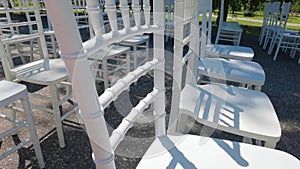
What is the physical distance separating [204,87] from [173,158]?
56 centimetres

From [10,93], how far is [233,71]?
1.26 m

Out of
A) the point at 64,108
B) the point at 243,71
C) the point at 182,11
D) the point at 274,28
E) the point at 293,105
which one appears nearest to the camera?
the point at 182,11

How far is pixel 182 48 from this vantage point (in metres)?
0.92

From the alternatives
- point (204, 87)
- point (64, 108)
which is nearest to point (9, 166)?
point (64, 108)

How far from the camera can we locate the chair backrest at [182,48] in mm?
850

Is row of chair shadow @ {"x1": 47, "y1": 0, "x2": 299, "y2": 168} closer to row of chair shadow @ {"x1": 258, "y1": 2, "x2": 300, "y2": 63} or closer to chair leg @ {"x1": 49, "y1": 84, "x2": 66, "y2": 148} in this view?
chair leg @ {"x1": 49, "y1": 84, "x2": 66, "y2": 148}

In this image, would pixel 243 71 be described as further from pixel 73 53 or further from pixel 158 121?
pixel 73 53

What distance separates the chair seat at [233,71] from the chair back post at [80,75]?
3.12ft

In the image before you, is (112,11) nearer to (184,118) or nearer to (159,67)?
(159,67)

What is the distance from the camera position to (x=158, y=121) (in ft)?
2.86

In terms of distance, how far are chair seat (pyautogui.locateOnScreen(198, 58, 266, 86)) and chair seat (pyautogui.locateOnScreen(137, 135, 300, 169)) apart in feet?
1.92

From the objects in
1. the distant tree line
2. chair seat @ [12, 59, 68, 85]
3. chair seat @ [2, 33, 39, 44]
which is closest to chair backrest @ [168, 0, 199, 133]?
chair seat @ [12, 59, 68, 85]

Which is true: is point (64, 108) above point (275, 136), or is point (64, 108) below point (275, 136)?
below

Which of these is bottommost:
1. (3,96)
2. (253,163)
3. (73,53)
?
(253,163)
